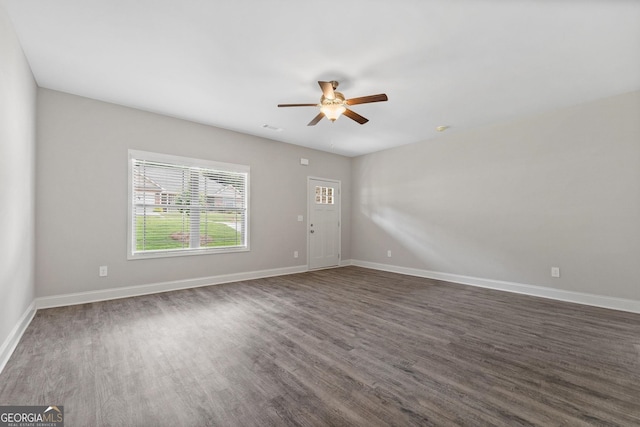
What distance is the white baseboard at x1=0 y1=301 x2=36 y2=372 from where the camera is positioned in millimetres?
2131

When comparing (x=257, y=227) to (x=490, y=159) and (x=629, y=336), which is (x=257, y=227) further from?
(x=629, y=336)

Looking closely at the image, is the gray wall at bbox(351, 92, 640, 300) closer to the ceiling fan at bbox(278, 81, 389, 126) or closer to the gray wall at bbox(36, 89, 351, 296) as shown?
the ceiling fan at bbox(278, 81, 389, 126)

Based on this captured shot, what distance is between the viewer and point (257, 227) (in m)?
5.39

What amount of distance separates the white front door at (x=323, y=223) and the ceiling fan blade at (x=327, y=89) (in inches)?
126

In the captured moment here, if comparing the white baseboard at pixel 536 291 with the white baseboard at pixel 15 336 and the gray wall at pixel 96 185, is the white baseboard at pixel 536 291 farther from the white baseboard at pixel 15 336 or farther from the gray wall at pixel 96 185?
the white baseboard at pixel 15 336

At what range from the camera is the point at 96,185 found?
3.77 metres

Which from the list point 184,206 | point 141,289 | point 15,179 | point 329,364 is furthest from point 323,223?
point 15,179

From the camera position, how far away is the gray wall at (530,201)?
3570 mm

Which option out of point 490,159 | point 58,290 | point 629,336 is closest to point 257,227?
point 58,290

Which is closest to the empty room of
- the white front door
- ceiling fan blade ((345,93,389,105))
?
ceiling fan blade ((345,93,389,105))

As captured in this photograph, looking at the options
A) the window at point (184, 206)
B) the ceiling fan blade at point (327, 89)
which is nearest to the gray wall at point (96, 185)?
the window at point (184, 206)

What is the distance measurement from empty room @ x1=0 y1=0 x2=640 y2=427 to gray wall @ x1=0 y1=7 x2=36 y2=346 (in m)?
0.04

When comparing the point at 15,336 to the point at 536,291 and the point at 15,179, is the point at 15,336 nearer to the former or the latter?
the point at 15,179

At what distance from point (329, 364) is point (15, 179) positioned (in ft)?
10.8
